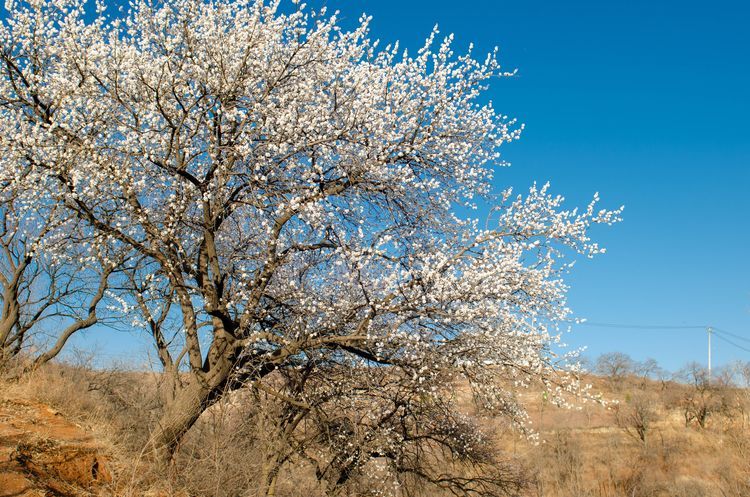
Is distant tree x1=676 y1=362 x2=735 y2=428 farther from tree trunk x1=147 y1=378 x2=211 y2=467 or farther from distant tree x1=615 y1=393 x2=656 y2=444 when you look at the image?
tree trunk x1=147 y1=378 x2=211 y2=467

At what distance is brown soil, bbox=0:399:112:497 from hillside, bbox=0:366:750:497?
0.7 inches

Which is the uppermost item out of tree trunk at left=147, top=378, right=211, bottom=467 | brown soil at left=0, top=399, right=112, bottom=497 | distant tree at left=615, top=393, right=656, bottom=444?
distant tree at left=615, top=393, right=656, bottom=444

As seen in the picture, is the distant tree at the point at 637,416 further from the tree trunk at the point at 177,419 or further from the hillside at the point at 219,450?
the tree trunk at the point at 177,419

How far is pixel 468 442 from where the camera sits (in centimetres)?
1412

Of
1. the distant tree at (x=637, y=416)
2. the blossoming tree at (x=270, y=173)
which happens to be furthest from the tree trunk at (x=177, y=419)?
the distant tree at (x=637, y=416)

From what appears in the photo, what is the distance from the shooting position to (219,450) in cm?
919

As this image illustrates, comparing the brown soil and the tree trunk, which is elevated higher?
the tree trunk

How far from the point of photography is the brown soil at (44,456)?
7496mm

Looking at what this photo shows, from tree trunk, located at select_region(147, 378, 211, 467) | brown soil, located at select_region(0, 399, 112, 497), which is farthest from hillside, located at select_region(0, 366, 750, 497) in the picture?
tree trunk, located at select_region(147, 378, 211, 467)

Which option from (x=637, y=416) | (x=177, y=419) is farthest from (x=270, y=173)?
(x=637, y=416)

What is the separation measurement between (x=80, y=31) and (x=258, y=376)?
6.33 meters

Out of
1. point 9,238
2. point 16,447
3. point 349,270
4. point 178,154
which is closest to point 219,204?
point 178,154

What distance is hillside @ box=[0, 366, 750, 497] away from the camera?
8414 mm

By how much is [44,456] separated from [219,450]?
2179mm
